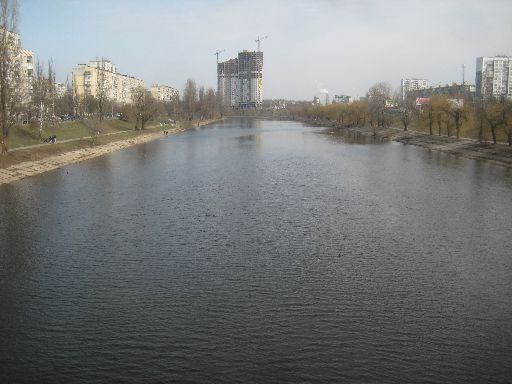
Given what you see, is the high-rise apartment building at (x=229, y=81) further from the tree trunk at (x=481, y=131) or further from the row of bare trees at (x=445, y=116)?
the tree trunk at (x=481, y=131)

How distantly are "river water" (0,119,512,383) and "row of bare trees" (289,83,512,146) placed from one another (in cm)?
1546

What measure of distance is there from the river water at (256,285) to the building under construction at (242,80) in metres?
158

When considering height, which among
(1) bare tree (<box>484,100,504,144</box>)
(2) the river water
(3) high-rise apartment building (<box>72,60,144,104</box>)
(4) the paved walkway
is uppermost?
(3) high-rise apartment building (<box>72,60,144,104</box>)

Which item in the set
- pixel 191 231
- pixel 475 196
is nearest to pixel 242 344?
pixel 191 231

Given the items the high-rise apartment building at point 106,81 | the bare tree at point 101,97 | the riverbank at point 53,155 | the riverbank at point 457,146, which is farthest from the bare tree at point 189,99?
the riverbank at point 53,155

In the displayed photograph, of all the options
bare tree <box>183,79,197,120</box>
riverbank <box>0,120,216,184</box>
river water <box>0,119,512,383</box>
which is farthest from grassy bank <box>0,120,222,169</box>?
bare tree <box>183,79,197,120</box>

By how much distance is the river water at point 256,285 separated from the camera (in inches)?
310

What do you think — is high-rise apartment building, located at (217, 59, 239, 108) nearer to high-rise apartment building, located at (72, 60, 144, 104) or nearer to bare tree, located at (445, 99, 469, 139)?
high-rise apartment building, located at (72, 60, 144, 104)

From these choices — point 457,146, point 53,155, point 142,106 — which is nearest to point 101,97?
point 142,106

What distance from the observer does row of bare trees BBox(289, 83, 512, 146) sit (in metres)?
35.8

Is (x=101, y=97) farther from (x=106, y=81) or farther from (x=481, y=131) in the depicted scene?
(x=106, y=81)

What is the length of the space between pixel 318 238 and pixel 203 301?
211 inches

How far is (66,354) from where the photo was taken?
8.12 m

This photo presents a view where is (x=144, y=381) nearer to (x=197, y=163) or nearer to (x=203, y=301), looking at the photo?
(x=203, y=301)
